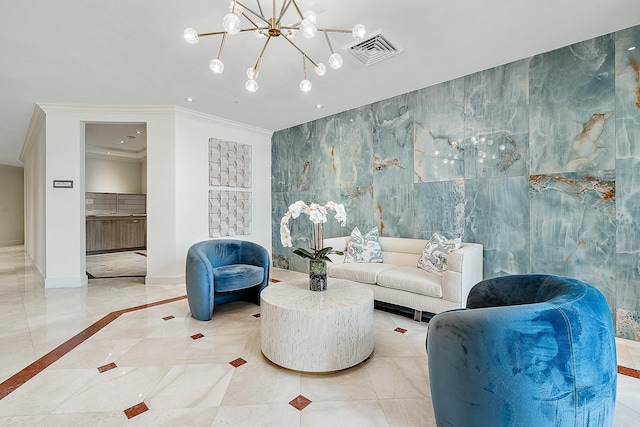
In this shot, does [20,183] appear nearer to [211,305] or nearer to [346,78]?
[211,305]

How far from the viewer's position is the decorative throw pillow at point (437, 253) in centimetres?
325

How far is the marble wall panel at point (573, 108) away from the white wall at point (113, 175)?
32.8 ft

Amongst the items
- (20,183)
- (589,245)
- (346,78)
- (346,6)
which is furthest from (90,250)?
(589,245)

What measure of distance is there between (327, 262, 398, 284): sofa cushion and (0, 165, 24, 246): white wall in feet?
39.4

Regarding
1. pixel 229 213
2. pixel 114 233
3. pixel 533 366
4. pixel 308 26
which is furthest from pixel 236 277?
pixel 114 233

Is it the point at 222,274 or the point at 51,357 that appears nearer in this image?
the point at 51,357

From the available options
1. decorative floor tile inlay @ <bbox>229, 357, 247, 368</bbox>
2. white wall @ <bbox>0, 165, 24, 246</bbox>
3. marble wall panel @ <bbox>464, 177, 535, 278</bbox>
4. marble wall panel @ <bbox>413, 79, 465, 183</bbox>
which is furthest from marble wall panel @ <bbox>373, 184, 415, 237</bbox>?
white wall @ <bbox>0, 165, 24, 246</bbox>

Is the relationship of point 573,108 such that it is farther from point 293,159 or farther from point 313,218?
point 293,159

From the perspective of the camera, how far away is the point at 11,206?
9.84m

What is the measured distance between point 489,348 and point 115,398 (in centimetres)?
221

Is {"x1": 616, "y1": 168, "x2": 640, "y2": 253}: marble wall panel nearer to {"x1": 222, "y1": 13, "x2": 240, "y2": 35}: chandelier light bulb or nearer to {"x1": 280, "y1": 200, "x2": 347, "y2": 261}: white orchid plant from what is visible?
{"x1": 280, "y1": 200, "x2": 347, "y2": 261}: white orchid plant

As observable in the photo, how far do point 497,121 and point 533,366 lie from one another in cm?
296

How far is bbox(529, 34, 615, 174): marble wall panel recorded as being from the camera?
2.76 metres

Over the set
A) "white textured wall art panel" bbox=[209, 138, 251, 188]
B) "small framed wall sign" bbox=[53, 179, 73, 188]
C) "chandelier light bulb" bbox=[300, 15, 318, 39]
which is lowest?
"small framed wall sign" bbox=[53, 179, 73, 188]
